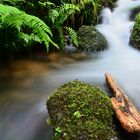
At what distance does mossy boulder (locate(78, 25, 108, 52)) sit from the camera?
6.88 metres

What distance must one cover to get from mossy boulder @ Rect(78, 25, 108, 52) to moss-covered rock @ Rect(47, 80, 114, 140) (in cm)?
275

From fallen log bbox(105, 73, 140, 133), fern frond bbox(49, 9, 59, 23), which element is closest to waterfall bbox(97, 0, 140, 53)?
fern frond bbox(49, 9, 59, 23)

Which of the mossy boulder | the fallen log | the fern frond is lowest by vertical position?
the fallen log

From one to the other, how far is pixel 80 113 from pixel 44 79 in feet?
6.27

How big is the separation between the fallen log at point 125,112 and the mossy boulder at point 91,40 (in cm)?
221

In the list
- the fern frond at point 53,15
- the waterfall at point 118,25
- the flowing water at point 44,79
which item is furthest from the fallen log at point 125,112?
the waterfall at point 118,25

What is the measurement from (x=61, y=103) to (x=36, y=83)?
1564 millimetres

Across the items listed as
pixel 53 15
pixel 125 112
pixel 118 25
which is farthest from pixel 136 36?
pixel 125 112

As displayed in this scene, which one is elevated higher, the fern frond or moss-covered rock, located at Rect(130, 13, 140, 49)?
the fern frond

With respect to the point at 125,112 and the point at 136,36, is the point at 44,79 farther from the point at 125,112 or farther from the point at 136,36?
the point at 136,36

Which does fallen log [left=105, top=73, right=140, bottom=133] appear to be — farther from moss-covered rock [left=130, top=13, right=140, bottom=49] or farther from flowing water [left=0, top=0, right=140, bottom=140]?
moss-covered rock [left=130, top=13, right=140, bottom=49]

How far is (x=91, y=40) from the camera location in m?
7.01

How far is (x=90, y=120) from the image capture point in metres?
3.65

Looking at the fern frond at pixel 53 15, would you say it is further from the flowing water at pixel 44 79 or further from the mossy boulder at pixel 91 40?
the mossy boulder at pixel 91 40
